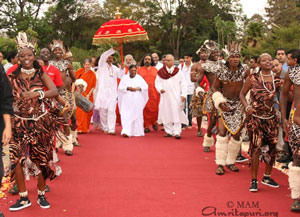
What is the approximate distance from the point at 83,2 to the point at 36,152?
42196 millimetres

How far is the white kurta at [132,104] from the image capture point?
38.4ft

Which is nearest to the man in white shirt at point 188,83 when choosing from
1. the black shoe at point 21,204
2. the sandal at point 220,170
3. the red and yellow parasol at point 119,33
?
the red and yellow parasol at point 119,33

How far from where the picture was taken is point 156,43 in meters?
40.7

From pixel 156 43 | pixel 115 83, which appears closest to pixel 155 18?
pixel 156 43

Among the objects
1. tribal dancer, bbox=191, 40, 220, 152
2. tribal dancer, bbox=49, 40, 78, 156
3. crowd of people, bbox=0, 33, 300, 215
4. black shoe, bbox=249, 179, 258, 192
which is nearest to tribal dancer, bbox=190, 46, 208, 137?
crowd of people, bbox=0, 33, 300, 215

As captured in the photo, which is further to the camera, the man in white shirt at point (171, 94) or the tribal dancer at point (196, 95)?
the man in white shirt at point (171, 94)

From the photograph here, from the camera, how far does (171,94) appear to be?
37.3ft

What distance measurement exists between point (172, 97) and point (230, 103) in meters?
4.47

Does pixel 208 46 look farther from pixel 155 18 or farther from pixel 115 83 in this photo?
pixel 155 18

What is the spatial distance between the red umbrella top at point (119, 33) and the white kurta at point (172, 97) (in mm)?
2189

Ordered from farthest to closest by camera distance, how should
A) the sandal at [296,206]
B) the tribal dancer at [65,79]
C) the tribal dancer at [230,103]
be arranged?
1. the tribal dancer at [65,79]
2. the tribal dancer at [230,103]
3. the sandal at [296,206]

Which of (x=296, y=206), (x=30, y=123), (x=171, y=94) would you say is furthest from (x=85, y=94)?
(x=296, y=206)

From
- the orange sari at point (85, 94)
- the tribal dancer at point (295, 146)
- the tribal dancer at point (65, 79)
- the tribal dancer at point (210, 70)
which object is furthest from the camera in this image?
the orange sari at point (85, 94)

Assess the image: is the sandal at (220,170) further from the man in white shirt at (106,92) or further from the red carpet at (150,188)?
the man in white shirt at (106,92)
